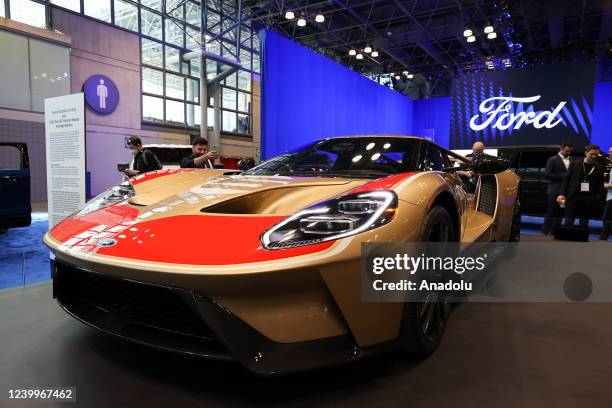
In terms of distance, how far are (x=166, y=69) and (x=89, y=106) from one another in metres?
3.08

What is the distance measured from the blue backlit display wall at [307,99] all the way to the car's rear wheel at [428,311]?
6228mm

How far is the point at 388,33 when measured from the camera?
535 inches

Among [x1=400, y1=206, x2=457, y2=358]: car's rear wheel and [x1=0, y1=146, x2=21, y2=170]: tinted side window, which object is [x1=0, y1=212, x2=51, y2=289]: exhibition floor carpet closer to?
[x1=400, y1=206, x2=457, y2=358]: car's rear wheel

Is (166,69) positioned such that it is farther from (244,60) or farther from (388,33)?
(388,33)

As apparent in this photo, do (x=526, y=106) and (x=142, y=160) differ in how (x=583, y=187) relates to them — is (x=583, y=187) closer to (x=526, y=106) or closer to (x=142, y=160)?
(x=142, y=160)

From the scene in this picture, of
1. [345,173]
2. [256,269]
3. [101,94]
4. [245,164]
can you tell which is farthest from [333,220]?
[101,94]

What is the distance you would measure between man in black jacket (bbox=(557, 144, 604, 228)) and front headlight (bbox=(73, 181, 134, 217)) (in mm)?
4645

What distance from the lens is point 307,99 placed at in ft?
33.3

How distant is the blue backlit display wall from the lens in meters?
8.20

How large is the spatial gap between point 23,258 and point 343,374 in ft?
8.11

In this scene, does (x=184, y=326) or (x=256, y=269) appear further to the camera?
(x=184, y=326)

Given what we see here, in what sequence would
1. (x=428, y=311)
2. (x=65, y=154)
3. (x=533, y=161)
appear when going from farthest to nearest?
(x=533, y=161), (x=65, y=154), (x=428, y=311)

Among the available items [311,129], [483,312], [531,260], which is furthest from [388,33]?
[483,312]

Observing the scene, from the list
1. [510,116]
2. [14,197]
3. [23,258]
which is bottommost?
[23,258]
